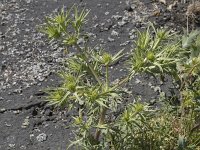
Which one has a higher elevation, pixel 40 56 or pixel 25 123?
pixel 40 56

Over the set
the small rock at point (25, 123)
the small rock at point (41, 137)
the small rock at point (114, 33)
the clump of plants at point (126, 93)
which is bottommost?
the small rock at point (41, 137)

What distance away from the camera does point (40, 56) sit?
3.12 meters

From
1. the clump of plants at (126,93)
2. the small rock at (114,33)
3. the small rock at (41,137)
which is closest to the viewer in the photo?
the clump of plants at (126,93)

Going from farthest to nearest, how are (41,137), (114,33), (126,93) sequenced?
1. (114,33)
2. (41,137)
3. (126,93)

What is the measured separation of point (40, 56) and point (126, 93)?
3.89ft

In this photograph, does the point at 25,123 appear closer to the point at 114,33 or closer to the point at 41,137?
the point at 41,137

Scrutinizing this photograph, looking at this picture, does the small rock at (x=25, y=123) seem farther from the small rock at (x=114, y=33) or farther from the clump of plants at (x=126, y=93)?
the small rock at (x=114, y=33)

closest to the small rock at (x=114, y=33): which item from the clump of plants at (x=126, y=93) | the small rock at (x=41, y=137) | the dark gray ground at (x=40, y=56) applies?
the dark gray ground at (x=40, y=56)

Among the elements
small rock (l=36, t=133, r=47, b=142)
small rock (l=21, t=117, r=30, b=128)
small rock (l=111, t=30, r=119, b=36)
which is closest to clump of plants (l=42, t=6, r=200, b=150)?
small rock (l=36, t=133, r=47, b=142)

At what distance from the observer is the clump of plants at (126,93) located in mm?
1948

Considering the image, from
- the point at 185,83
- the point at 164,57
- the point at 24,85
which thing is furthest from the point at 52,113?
the point at 164,57

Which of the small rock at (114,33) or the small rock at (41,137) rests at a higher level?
the small rock at (114,33)

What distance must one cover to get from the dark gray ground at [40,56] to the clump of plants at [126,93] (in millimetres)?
371

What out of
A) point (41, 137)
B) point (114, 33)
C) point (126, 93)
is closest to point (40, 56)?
point (114, 33)
